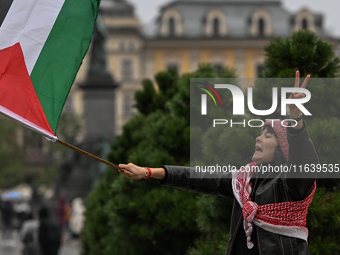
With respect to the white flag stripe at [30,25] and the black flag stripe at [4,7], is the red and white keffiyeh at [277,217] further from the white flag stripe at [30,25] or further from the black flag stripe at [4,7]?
the black flag stripe at [4,7]

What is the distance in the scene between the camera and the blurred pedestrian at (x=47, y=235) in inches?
362

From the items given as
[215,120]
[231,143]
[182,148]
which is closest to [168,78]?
[182,148]

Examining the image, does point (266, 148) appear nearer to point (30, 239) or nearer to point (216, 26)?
point (30, 239)

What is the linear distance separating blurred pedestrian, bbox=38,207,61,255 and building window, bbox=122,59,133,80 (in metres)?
47.1

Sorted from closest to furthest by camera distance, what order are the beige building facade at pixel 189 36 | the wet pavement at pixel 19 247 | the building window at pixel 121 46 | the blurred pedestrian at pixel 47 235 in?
the blurred pedestrian at pixel 47 235 < the wet pavement at pixel 19 247 < the beige building facade at pixel 189 36 < the building window at pixel 121 46

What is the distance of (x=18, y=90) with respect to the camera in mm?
3816

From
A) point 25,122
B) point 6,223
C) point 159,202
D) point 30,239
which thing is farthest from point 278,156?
point 6,223

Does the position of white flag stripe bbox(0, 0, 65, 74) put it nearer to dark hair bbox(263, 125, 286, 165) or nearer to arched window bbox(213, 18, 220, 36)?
dark hair bbox(263, 125, 286, 165)

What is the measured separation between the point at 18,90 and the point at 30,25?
17.1 inches

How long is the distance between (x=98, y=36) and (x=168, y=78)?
1324 centimetres

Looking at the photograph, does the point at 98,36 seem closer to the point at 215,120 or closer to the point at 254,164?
the point at 215,120

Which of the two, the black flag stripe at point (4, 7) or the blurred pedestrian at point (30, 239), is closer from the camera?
the black flag stripe at point (4, 7)

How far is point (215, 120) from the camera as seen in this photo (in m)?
4.90

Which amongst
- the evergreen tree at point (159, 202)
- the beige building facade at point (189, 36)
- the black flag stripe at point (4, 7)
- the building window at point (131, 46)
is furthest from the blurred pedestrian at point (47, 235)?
the building window at point (131, 46)
